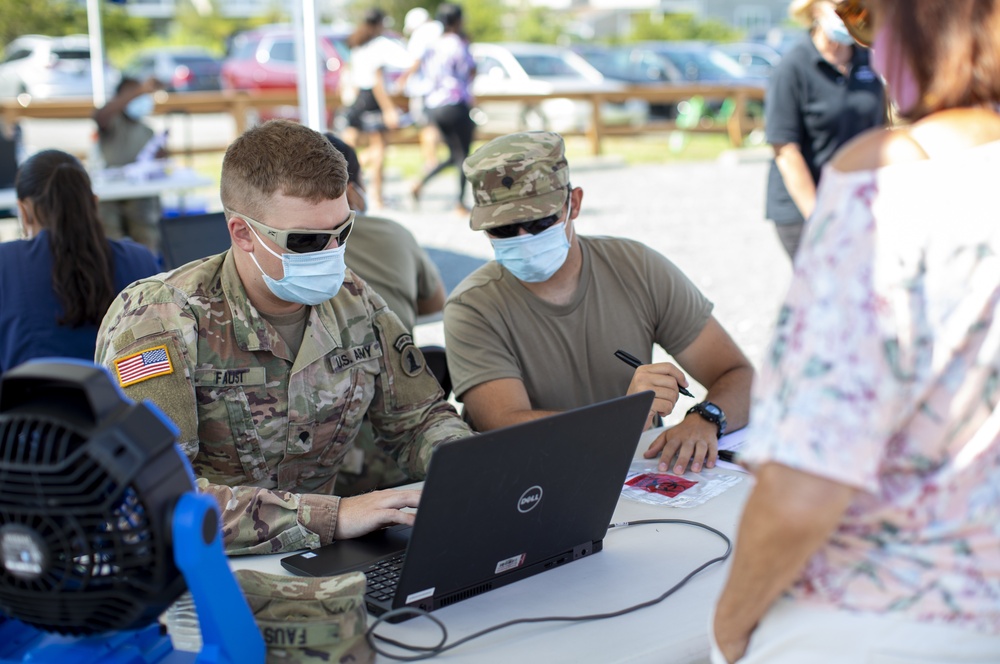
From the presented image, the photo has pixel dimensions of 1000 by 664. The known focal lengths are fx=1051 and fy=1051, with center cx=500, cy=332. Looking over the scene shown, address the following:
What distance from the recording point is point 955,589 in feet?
3.54

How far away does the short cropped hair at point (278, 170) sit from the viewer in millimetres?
2023

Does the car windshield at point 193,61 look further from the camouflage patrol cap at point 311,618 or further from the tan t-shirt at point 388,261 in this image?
the camouflage patrol cap at point 311,618

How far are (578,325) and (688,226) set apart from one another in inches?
262

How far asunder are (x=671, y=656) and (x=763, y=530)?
43 centimetres

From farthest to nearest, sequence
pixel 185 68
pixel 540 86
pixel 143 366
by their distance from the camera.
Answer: pixel 185 68
pixel 540 86
pixel 143 366

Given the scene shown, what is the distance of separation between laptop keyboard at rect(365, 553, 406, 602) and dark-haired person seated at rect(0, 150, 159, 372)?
1784 millimetres

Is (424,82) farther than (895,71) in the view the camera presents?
Yes

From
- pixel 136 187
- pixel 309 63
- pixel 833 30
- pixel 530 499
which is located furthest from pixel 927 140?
pixel 136 187

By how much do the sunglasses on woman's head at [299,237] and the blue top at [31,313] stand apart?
1316 millimetres

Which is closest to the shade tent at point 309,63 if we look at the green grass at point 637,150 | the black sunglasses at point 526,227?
the black sunglasses at point 526,227

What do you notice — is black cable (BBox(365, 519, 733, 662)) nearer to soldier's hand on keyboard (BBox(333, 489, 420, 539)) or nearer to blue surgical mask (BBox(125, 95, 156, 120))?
soldier's hand on keyboard (BBox(333, 489, 420, 539))

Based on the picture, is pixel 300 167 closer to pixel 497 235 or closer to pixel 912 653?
pixel 497 235

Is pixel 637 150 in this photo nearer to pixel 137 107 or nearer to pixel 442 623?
pixel 137 107

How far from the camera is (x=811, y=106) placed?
408 cm
